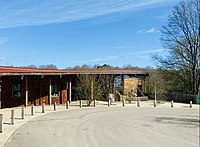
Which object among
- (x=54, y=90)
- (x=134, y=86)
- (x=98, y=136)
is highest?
(x=134, y=86)

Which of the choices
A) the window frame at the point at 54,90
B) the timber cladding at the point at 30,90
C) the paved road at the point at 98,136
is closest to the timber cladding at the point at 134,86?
the timber cladding at the point at 30,90

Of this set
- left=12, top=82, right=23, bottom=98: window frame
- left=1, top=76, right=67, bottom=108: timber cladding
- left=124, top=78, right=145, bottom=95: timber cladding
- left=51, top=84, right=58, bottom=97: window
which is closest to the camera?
left=1, top=76, right=67, bottom=108: timber cladding

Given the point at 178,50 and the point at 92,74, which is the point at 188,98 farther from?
the point at 92,74

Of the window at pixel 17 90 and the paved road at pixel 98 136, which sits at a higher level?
the window at pixel 17 90

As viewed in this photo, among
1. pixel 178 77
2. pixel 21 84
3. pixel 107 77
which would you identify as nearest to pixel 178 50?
pixel 178 77

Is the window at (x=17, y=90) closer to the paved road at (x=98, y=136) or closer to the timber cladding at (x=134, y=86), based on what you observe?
the paved road at (x=98, y=136)

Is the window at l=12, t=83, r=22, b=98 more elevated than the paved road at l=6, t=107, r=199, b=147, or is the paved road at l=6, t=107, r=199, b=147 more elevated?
the window at l=12, t=83, r=22, b=98

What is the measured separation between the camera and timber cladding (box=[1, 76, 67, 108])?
2886 centimetres

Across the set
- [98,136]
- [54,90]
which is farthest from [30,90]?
[98,136]

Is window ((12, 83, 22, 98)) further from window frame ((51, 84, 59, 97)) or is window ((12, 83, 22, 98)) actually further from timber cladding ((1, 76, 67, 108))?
window frame ((51, 84, 59, 97))

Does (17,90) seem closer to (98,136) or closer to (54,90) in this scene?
(54,90)

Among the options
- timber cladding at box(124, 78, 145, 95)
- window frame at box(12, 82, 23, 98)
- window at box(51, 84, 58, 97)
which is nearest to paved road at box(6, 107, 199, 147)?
window frame at box(12, 82, 23, 98)

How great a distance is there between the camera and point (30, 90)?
30.7 metres

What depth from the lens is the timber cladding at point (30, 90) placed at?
28864 mm
